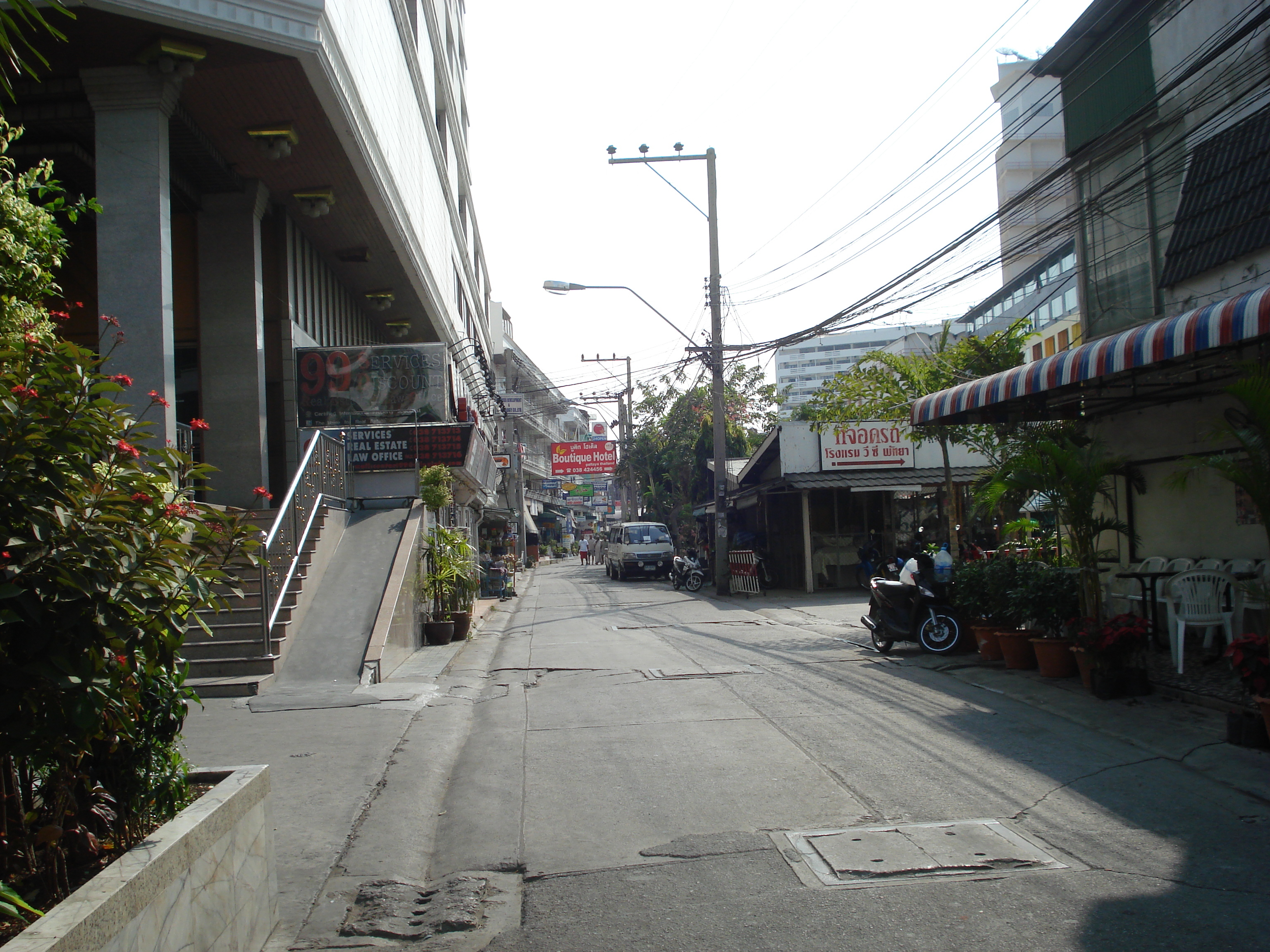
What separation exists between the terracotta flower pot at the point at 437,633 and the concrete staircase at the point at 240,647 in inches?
131

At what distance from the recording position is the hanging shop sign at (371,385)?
1694 centimetres

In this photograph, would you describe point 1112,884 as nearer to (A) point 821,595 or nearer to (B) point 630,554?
(A) point 821,595

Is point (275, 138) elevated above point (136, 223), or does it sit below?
above

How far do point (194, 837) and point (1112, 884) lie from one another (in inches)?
158

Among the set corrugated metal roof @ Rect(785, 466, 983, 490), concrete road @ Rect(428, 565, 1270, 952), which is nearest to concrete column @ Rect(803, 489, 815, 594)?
corrugated metal roof @ Rect(785, 466, 983, 490)

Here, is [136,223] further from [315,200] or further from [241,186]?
[315,200]

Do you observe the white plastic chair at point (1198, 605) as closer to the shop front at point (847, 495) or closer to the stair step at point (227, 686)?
the stair step at point (227, 686)

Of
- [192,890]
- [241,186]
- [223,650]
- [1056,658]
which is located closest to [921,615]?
[1056,658]

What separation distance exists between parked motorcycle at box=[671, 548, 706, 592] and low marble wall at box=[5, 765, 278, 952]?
75.6 ft

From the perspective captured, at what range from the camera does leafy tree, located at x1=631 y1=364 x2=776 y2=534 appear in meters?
35.1

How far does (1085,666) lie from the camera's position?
8.84m

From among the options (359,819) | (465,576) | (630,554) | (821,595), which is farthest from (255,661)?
(630,554)

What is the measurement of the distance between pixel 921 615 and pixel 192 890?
10.1 meters

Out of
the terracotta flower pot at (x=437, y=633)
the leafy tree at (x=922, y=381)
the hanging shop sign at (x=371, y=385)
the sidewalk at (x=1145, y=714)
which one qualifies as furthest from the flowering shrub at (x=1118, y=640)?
the hanging shop sign at (x=371, y=385)
